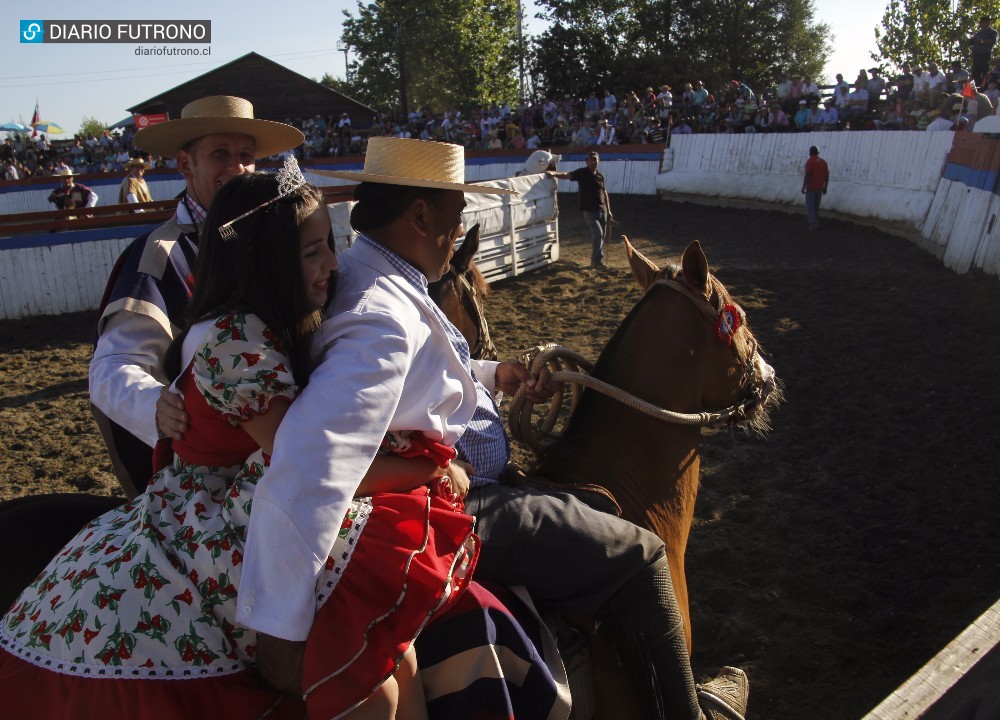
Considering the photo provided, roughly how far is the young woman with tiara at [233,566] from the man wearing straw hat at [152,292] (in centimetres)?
77

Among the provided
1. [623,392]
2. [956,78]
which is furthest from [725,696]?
[956,78]

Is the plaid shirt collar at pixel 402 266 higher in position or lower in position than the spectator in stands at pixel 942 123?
lower

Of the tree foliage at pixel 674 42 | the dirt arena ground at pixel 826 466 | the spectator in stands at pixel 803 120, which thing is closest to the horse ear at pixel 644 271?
the dirt arena ground at pixel 826 466

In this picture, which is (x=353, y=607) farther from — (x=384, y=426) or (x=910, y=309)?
(x=910, y=309)

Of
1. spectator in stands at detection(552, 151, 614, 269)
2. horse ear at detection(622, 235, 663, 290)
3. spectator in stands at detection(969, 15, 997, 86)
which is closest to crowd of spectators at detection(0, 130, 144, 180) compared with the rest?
spectator in stands at detection(552, 151, 614, 269)

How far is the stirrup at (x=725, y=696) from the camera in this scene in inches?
114

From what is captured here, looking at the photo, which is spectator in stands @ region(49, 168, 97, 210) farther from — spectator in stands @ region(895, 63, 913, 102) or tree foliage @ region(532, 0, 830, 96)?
tree foliage @ region(532, 0, 830, 96)

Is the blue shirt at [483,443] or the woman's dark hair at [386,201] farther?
the blue shirt at [483,443]

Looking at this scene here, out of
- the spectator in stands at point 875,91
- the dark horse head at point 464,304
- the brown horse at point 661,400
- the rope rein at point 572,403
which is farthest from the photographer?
the spectator in stands at point 875,91

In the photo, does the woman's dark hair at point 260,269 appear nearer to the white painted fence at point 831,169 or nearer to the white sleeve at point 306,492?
the white sleeve at point 306,492

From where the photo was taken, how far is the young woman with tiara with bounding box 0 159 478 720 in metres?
1.74

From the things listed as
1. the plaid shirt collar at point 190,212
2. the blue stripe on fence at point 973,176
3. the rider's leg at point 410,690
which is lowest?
the rider's leg at point 410,690

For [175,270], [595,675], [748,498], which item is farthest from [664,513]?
[748,498]

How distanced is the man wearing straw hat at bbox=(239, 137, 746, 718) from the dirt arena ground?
5.33 feet
